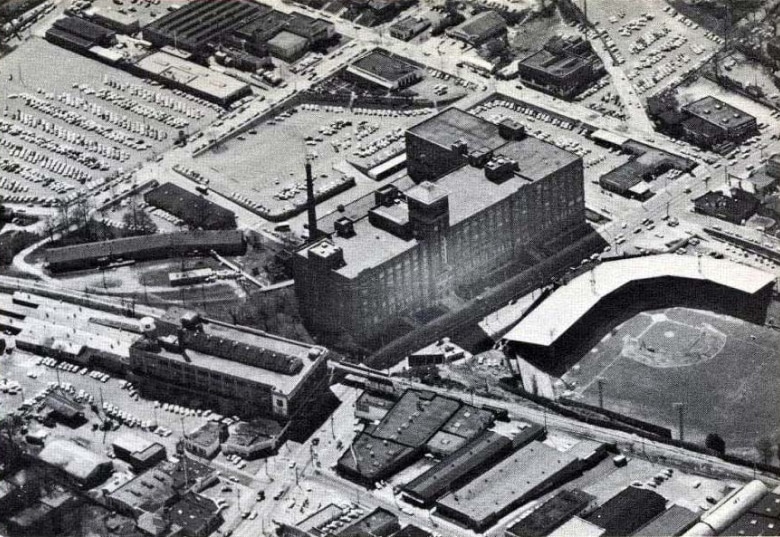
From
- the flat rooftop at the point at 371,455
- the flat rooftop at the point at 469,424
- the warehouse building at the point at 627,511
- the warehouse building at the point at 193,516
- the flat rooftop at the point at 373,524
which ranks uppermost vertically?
the warehouse building at the point at 627,511

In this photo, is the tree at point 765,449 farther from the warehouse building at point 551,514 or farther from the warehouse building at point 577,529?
the warehouse building at point 577,529

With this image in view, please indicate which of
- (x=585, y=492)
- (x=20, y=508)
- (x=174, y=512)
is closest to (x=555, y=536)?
(x=585, y=492)

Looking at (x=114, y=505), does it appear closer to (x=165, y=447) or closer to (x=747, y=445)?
(x=165, y=447)

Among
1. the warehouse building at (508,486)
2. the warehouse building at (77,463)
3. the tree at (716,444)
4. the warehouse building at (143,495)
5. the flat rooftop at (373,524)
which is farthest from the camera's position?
the warehouse building at (77,463)

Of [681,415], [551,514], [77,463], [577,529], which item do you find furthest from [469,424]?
[77,463]

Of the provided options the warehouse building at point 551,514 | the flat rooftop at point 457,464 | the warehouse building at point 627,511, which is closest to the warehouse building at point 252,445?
the flat rooftop at point 457,464

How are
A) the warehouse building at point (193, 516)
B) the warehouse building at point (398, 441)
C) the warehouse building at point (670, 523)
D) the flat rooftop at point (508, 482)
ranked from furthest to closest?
the warehouse building at point (398, 441)
the flat rooftop at point (508, 482)
the warehouse building at point (193, 516)
the warehouse building at point (670, 523)

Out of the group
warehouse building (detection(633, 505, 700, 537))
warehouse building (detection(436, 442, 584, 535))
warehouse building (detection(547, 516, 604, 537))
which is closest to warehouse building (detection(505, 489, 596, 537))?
warehouse building (detection(547, 516, 604, 537))
